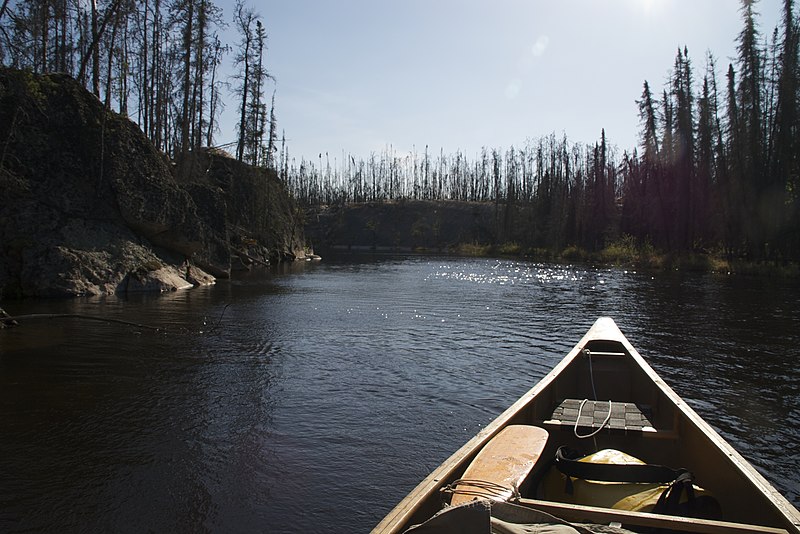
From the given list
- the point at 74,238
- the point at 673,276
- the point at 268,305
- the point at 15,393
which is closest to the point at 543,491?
the point at 15,393

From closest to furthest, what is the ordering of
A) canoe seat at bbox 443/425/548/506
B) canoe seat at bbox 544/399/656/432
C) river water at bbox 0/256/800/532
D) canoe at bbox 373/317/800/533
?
1. canoe at bbox 373/317/800/533
2. canoe seat at bbox 443/425/548/506
3. river water at bbox 0/256/800/532
4. canoe seat at bbox 544/399/656/432

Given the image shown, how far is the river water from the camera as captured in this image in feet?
17.7

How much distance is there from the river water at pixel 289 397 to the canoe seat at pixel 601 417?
1.45 meters

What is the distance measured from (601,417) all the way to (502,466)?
229 cm

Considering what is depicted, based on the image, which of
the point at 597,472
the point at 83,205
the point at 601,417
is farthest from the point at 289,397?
the point at 83,205

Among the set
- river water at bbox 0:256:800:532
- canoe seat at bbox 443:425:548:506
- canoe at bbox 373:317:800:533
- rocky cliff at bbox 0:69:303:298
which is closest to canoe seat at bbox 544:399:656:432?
canoe at bbox 373:317:800:533

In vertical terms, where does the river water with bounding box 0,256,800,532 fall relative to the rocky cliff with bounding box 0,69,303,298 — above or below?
below

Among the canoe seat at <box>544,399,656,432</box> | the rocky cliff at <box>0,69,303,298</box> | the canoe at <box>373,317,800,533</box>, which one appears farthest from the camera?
the rocky cliff at <box>0,69,303,298</box>

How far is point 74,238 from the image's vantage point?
1900 cm

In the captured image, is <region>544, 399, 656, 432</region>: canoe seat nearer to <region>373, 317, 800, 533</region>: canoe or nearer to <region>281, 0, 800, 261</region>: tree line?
<region>373, 317, 800, 533</region>: canoe

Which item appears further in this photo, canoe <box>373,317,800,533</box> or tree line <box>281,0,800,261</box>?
tree line <box>281,0,800,261</box>

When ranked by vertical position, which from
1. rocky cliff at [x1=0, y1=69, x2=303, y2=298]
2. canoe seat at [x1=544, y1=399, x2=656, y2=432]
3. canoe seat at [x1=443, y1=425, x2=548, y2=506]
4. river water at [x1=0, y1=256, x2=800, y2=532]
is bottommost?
river water at [x1=0, y1=256, x2=800, y2=532]

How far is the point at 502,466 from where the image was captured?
410 cm

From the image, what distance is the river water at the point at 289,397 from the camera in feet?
17.7
